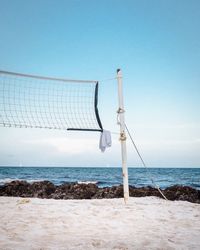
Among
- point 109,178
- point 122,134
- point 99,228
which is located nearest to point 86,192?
point 122,134

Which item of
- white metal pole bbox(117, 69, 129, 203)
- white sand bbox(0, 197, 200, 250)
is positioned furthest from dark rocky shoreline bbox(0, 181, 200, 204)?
white sand bbox(0, 197, 200, 250)

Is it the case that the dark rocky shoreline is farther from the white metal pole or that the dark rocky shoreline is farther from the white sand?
the white sand

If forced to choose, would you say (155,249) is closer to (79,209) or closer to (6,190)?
(79,209)

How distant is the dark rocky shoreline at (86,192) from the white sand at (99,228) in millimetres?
3667

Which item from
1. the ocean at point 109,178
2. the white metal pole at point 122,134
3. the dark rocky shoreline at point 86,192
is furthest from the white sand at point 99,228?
the ocean at point 109,178

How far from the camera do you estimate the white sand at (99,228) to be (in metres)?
3.15

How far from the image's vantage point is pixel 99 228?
391 cm

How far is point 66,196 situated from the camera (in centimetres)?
938

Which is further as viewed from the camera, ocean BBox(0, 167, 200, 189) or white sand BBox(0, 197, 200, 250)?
ocean BBox(0, 167, 200, 189)

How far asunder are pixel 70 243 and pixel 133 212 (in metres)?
2.28

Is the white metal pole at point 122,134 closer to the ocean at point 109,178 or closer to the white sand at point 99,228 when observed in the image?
the white sand at point 99,228

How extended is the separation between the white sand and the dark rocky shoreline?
144 inches

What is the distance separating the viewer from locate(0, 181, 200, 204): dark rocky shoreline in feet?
30.0

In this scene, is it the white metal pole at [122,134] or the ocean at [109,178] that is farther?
the ocean at [109,178]
